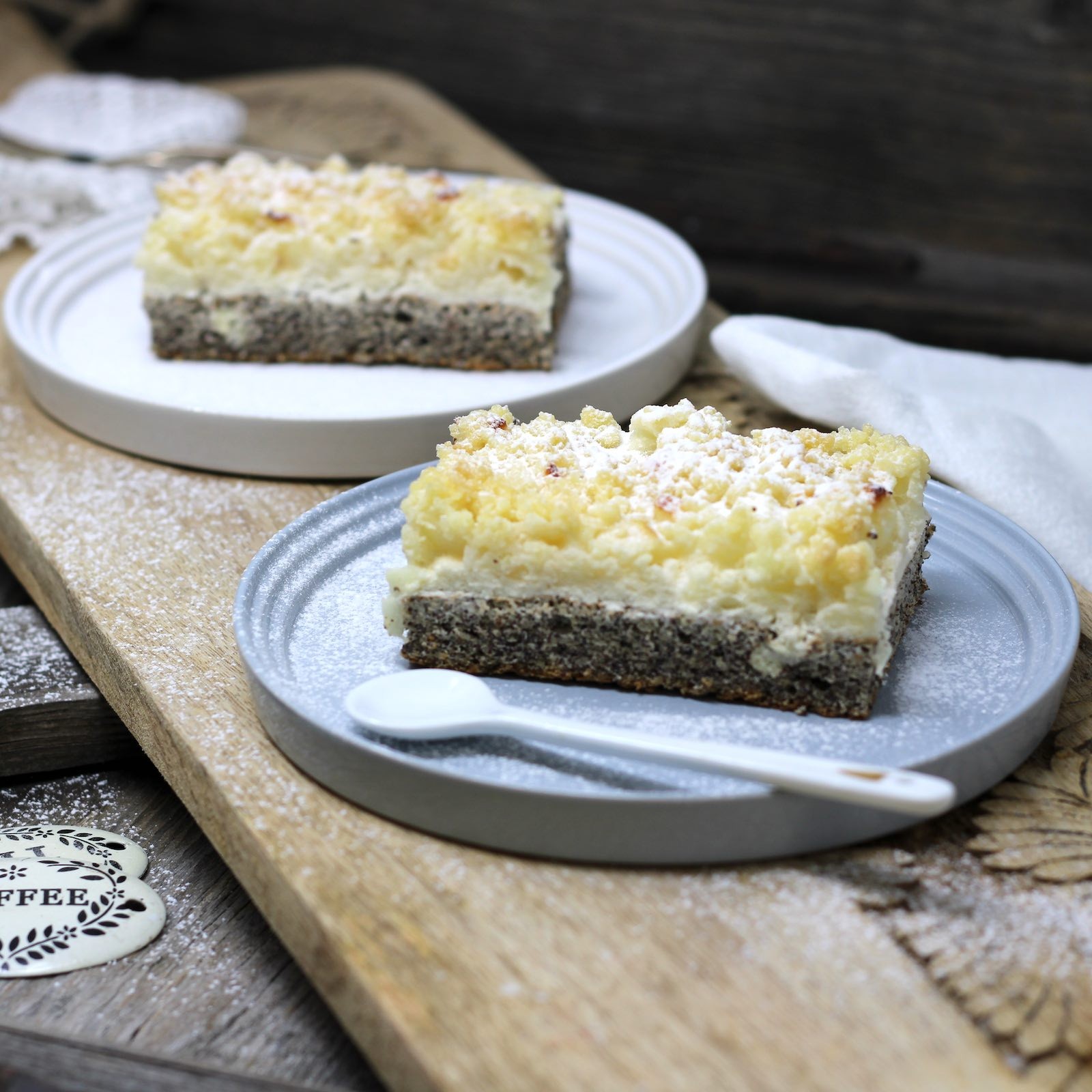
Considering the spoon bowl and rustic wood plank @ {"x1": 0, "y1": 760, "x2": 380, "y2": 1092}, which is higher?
the spoon bowl

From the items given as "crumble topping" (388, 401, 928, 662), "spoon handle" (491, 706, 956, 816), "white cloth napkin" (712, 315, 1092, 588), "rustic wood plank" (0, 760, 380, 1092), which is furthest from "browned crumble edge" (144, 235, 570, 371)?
"spoon handle" (491, 706, 956, 816)

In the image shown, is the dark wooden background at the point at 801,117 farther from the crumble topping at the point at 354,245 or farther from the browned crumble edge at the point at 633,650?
the browned crumble edge at the point at 633,650

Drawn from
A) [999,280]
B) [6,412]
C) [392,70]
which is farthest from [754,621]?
[392,70]

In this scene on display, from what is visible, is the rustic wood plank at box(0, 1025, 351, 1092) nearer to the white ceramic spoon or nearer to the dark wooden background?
the white ceramic spoon

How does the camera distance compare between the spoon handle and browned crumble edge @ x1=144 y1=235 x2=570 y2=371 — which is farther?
browned crumble edge @ x1=144 y1=235 x2=570 y2=371

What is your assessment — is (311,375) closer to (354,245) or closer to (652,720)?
(354,245)

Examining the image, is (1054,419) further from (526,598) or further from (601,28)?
(601,28)

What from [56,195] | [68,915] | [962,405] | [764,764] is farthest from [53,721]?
[56,195]
